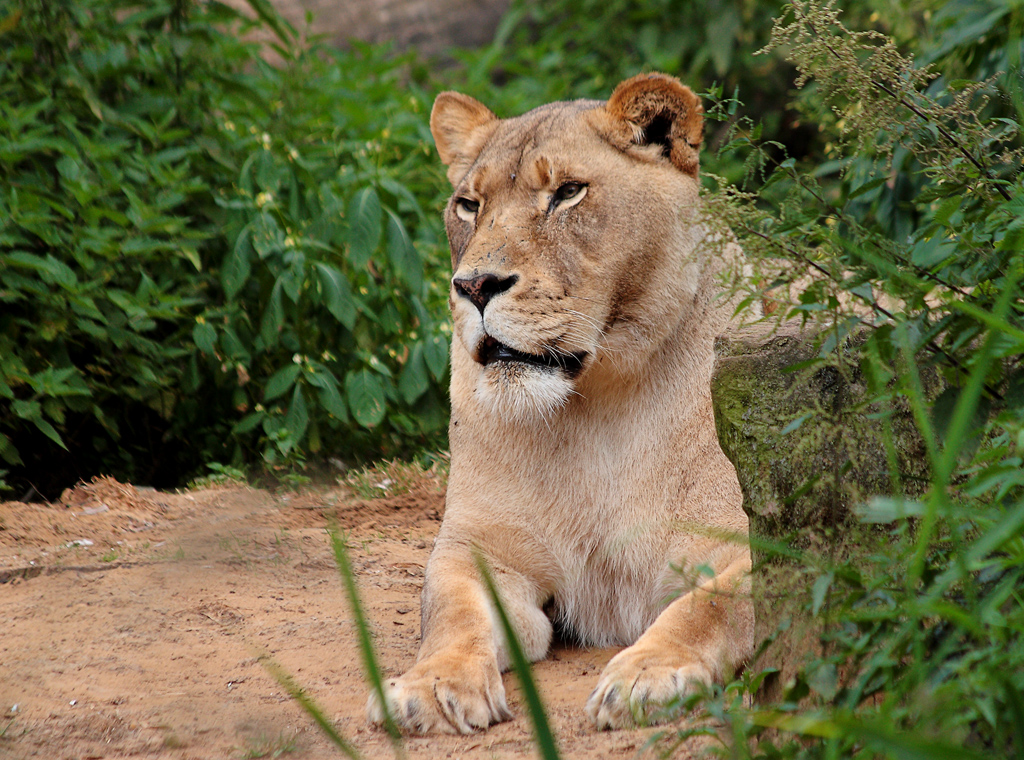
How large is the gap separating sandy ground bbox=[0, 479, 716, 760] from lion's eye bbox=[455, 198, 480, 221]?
4.18 ft

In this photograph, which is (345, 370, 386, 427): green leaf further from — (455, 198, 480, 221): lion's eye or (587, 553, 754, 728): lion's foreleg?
(587, 553, 754, 728): lion's foreleg

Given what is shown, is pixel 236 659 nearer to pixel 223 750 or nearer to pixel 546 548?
pixel 223 750

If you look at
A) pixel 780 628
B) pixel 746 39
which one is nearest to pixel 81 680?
pixel 780 628

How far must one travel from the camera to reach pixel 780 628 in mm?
1739

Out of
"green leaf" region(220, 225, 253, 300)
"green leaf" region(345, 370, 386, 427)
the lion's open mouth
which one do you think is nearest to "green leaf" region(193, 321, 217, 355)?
"green leaf" region(220, 225, 253, 300)

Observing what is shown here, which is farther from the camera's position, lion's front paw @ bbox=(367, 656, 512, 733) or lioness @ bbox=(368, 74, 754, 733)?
lioness @ bbox=(368, 74, 754, 733)

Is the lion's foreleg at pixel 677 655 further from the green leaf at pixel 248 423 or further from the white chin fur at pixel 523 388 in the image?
the green leaf at pixel 248 423

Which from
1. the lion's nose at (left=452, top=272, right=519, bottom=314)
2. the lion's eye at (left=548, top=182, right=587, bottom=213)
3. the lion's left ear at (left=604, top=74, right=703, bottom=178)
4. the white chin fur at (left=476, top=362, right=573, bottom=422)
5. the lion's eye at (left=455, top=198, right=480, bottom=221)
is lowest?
the white chin fur at (left=476, top=362, right=573, bottom=422)

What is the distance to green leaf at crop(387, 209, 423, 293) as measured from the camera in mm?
4969

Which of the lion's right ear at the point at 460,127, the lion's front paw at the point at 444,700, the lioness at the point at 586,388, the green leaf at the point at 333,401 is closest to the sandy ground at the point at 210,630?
the lion's front paw at the point at 444,700

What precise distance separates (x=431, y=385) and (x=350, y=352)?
45 centimetres

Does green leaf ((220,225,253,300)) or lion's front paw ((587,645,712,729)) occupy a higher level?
green leaf ((220,225,253,300))

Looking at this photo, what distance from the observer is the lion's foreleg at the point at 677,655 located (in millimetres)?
2250

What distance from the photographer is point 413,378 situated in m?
5.07
